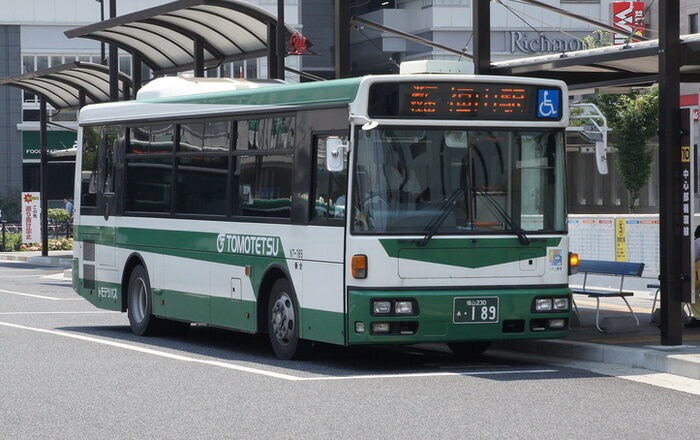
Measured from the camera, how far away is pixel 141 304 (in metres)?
19.0

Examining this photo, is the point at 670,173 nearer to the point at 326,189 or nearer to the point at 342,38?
the point at 326,189

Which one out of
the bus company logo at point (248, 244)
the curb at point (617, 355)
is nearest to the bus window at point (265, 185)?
the bus company logo at point (248, 244)

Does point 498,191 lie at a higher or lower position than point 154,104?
lower

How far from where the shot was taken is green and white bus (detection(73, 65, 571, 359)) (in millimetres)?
13945

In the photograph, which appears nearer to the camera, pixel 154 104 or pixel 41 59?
pixel 154 104

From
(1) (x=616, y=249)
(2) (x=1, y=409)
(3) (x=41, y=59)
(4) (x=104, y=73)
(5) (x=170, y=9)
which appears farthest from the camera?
(3) (x=41, y=59)

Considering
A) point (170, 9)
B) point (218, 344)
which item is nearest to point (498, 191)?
point (218, 344)

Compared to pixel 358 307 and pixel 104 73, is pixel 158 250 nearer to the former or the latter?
pixel 358 307

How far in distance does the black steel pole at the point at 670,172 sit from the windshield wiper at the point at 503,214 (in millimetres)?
1416

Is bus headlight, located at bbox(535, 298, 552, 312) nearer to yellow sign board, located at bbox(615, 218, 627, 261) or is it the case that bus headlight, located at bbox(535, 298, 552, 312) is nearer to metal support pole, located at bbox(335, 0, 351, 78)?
metal support pole, located at bbox(335, 0, 351, 78)

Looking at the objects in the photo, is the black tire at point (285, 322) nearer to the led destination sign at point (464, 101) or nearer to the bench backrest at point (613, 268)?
the led destination sign at point (464, 101)

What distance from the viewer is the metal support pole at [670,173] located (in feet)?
47.6

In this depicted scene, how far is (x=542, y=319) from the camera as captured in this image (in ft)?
47.6

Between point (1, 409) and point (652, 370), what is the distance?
19.7 feet
